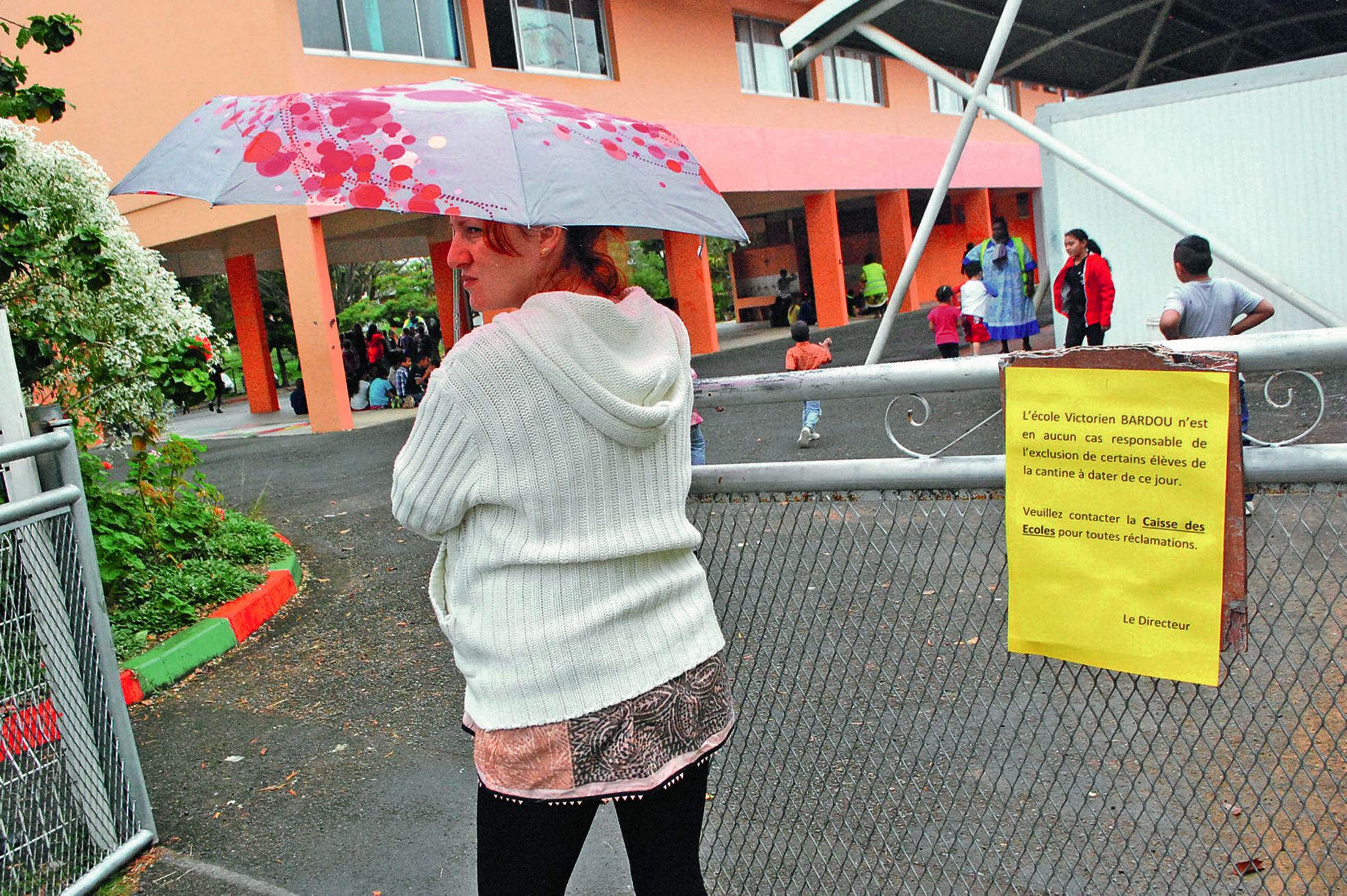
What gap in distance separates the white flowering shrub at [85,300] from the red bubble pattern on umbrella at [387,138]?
11.7ft

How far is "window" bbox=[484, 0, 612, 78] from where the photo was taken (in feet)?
52.0

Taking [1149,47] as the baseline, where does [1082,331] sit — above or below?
below

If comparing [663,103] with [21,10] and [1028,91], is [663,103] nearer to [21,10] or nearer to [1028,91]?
[21,10]

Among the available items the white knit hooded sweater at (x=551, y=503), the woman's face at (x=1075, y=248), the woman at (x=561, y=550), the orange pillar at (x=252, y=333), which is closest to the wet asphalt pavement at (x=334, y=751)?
the woman at (x=561, y=550)

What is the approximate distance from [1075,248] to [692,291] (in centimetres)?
1095

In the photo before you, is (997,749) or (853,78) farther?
(853,78)

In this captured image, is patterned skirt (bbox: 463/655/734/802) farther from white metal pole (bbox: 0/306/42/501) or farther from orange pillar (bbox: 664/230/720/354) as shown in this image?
orange pillar (bbox: 664/230/720/354)

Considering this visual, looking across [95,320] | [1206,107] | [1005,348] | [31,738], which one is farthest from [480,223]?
[1005,348]

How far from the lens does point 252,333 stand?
811 inches

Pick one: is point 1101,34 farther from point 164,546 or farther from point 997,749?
point 164,546

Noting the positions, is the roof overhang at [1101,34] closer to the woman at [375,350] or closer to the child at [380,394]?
the child at [380,394]

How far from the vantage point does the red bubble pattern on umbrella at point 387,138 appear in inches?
72.4

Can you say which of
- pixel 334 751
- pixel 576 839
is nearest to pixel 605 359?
pixel 576 839

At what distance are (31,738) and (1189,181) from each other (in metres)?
9.82
